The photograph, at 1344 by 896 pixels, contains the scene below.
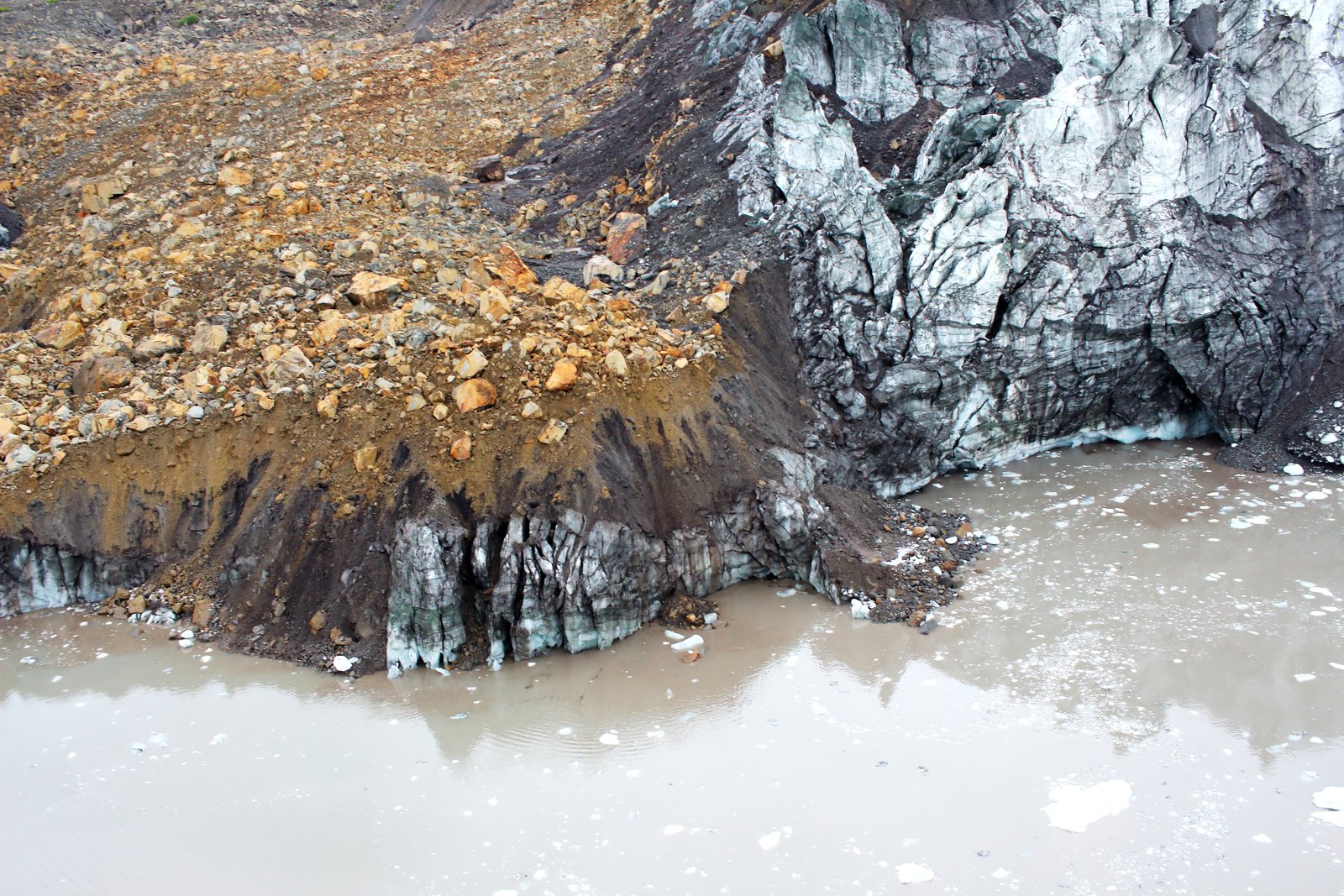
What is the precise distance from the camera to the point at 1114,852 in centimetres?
812

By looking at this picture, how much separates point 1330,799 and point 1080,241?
1012cm

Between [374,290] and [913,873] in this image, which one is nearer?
[913,873]

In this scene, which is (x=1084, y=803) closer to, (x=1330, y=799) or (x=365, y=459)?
(x=1330, y=799)

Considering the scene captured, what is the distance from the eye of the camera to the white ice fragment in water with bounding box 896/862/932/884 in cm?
794

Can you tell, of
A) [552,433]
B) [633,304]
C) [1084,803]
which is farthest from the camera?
[633,304]

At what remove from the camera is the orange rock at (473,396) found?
1216cm

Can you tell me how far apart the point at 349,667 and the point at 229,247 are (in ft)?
25.7

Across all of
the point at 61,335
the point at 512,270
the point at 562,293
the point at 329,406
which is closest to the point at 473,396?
the point at 329,406

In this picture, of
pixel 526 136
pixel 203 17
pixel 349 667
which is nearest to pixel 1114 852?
pixel 349 667

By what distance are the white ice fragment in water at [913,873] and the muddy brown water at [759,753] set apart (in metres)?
0.03

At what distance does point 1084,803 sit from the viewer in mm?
8688

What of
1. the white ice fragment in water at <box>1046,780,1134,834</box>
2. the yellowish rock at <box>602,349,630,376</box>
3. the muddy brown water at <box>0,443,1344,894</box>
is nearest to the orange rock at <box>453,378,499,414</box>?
the yellowish rock at <box>602,349,630,376</box>

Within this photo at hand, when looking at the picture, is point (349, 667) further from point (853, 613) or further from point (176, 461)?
point (853, 613)

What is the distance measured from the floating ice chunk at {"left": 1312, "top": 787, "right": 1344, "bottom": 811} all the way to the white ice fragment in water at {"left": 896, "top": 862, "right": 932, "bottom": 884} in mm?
3923
